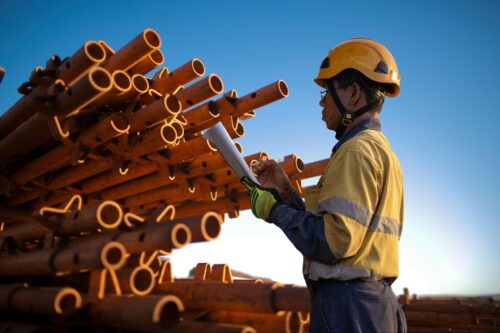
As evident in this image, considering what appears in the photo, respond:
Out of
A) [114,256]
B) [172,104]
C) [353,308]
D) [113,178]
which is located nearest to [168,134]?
[172,104]

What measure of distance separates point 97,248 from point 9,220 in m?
5.19

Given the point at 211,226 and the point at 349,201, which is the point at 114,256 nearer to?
the point at 211,226

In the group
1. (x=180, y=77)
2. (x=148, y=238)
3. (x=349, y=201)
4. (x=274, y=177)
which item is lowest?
(x=148, y=238)

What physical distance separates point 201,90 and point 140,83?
0.68 metres

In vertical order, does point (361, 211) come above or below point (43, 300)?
above

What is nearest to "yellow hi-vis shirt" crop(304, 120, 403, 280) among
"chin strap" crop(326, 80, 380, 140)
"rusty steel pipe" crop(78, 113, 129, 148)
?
"chin strap" crop(326, 80, 380, 140)

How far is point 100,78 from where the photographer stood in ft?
10.4

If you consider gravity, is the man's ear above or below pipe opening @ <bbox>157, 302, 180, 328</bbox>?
above

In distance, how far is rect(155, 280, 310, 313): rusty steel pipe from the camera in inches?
94.7

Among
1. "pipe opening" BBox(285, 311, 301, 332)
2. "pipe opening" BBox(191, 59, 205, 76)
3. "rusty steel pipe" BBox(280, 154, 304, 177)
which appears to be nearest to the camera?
"pipe opening" BBox(285, 311, 301, 332)

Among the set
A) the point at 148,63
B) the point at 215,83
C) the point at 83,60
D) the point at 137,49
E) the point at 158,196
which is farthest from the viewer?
the point at 158,196

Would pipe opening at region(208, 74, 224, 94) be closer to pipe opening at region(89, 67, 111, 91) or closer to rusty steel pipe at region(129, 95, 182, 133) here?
rusty steel pipe at region(129, 95, 182, 133)

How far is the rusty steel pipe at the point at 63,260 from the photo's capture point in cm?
221

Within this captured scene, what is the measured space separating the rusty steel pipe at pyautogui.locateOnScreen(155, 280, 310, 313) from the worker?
8.3 inches
